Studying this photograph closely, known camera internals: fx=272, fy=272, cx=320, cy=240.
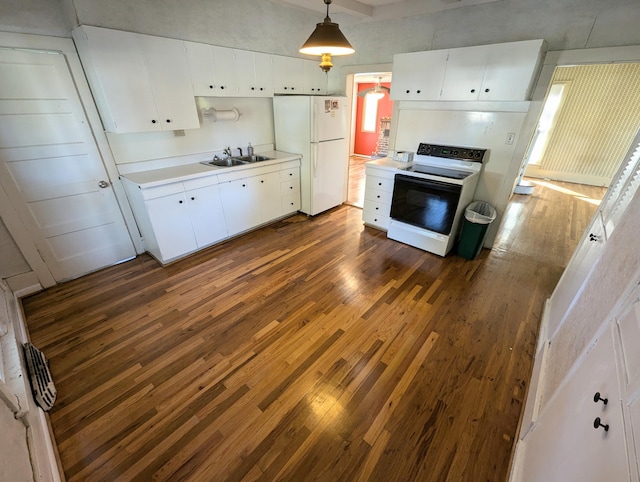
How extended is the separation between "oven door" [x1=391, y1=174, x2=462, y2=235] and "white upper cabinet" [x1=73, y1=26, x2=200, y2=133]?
2.61 metres

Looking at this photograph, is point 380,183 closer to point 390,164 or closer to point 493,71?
point 390,164

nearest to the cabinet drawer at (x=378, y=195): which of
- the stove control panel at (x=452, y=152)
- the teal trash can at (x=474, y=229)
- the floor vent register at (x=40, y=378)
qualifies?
the stove control panel at (x=452, y=152)

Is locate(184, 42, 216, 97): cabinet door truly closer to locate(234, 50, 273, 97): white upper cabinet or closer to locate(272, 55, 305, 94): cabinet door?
locate(234, 50, 273, 97): white upper cabinet

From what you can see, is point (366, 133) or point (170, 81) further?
point (366, 133)

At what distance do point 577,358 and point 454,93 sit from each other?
2783 millimetres

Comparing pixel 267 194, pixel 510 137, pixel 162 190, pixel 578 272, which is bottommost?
pixel 267 194

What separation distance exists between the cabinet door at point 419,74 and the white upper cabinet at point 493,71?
86 millimetres

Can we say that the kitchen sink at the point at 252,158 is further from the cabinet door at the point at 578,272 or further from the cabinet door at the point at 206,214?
the cabinet door at the point at 578,272

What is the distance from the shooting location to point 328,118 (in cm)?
382

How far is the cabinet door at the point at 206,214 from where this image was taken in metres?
3.15

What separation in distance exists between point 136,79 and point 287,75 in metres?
1.98

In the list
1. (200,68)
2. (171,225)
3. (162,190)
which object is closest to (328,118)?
(200,68)

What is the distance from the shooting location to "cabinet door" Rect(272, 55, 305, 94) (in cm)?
370

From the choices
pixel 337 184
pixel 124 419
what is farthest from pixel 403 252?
pixel 124 419
